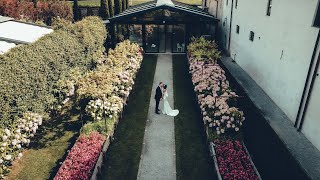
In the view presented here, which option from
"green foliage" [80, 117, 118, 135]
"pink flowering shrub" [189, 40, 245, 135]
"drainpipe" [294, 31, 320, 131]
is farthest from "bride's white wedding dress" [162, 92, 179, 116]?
"drainpipe" [294, 31, 320, 131]

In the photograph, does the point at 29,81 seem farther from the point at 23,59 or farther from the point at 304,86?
the point at 304,86

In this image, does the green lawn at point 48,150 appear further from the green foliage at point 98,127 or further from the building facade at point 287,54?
the building facade at point 287,54

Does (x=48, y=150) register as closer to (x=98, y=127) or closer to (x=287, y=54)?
(x=98, y=127)

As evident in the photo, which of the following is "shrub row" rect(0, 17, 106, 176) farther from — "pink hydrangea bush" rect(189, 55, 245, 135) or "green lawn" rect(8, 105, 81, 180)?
"pink hydrangea bush" rect(189, 55, 245, 135)

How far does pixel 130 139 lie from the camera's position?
14.1 meters

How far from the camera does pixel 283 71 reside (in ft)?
52.2

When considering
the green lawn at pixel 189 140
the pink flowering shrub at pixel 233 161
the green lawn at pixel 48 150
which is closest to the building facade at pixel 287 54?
the pink flowering shrub at pixel 233 161

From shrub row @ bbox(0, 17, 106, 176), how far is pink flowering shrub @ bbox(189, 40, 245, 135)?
8061 millimetres

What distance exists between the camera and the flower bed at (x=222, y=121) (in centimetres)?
1076

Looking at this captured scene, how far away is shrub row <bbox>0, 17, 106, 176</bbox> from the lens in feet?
38.9

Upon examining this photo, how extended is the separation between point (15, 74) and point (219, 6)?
934 inches

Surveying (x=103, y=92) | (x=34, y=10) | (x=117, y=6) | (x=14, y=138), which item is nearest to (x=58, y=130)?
(x=103, y=92)

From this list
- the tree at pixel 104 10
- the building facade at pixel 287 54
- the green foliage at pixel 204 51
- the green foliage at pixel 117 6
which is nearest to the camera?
the building facade at pixel 287 54

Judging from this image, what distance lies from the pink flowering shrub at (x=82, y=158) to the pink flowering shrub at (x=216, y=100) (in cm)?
538
